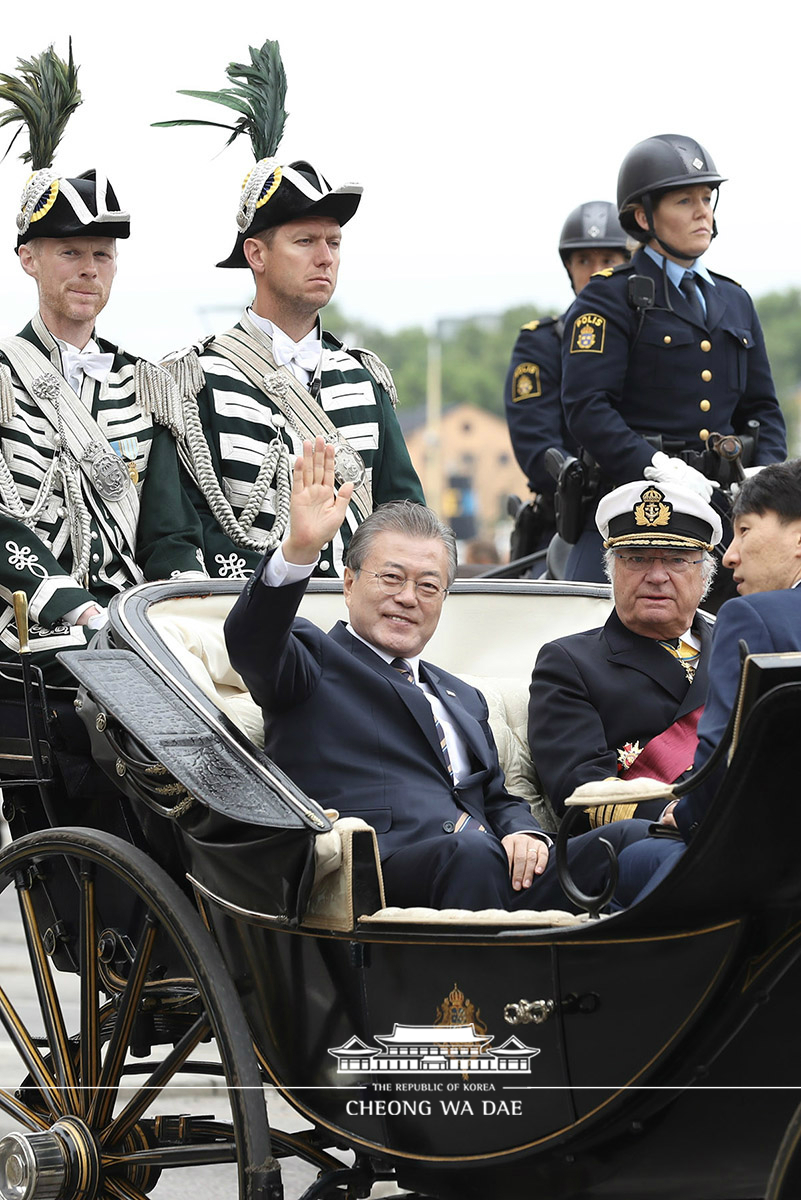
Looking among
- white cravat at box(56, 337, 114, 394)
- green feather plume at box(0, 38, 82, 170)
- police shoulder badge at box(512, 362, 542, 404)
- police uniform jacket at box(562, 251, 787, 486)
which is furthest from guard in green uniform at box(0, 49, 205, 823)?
police shoulder badge at box(512, 362, 542, 404)

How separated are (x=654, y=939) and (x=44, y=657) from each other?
171 cm

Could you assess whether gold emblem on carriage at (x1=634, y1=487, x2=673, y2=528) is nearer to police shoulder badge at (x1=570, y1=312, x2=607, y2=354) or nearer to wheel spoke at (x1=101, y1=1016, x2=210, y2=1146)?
wheel spoke at (x1=101, y1=1016, x2=210, y2=1146)

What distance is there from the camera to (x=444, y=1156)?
2883 mm

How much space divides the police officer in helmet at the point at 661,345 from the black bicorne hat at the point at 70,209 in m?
1.74

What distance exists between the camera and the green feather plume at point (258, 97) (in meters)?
4.54

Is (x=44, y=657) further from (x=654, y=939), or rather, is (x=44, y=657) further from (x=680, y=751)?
(x=654, y=939)

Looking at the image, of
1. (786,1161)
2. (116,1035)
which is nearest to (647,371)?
(116,1035)

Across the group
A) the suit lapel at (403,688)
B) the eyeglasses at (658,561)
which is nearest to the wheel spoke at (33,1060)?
the suit lapel at (403,688)

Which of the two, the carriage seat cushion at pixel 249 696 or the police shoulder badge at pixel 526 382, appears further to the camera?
the police shoulder badge at pixel 526 382

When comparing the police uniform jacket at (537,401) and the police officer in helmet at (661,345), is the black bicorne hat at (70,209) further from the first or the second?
the police uniform jacket at (537,401)

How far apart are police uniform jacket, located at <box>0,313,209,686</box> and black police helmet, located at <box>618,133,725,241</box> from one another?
6.31ft

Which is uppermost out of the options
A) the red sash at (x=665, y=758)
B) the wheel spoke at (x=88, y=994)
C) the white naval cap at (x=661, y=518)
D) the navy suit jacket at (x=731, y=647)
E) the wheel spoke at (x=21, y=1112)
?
the white naval cap at (x=661, y=518)

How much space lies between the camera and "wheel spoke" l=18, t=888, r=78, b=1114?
345 centimetres

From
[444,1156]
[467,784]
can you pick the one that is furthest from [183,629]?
[444,1156]
